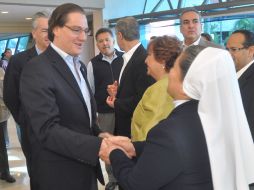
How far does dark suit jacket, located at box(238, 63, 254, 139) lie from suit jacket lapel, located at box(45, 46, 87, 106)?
1.04m

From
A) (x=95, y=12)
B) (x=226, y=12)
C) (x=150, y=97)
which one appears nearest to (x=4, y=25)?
(x=95, y=12)

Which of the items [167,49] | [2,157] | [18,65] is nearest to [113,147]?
[167,49]

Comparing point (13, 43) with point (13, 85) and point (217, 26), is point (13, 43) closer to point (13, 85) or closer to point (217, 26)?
point (217, 26)

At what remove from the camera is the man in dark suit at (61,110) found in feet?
5.36

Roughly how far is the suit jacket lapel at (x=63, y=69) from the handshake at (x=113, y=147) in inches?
10.1

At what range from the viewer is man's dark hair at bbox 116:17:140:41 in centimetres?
298

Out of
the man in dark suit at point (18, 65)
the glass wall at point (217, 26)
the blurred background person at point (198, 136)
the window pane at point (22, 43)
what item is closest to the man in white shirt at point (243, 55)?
the blurred background person at point (198, 136)

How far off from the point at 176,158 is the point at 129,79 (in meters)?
1.58

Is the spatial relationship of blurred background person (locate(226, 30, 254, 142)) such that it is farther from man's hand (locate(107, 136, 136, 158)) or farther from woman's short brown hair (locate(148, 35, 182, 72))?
man's hand (locate(107, 136, 136, 158))

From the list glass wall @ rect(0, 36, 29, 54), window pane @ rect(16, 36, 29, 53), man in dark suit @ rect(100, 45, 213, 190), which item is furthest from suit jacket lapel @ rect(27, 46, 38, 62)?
window pane @ rect(16, 36, 29, 53)

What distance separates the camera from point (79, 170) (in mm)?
1813

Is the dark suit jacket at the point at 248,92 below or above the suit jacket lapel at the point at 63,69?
below

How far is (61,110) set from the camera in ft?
5.55

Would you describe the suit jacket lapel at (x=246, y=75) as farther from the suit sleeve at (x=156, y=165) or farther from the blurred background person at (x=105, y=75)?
the blurred background person at (x=105, y=75)
